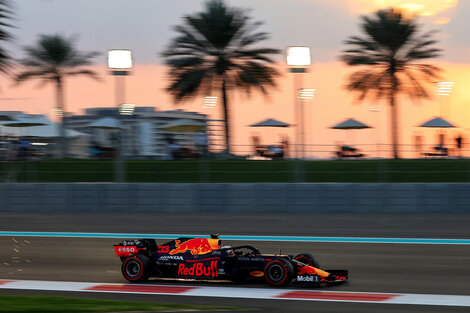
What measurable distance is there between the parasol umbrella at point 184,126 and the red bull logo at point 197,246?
18.9m

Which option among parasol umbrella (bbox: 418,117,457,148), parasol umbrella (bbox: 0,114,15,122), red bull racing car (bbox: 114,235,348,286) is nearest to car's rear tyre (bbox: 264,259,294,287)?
red bull racing car (bbox: 114,235,348,286)

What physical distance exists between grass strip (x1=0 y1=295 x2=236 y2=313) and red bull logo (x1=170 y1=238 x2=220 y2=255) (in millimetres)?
1351

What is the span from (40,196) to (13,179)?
64.1 inches

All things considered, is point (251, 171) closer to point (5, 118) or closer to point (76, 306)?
point (76, 306)

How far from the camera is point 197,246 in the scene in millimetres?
8773

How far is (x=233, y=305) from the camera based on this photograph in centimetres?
761

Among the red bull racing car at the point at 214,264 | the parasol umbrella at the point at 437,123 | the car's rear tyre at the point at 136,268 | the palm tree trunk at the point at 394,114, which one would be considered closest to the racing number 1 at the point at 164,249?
the red bull racing car at the point at 214,264

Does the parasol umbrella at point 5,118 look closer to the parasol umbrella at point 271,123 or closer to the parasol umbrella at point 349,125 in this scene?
the parasol umbrella at point 271,123

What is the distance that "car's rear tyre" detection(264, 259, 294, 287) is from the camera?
830cm

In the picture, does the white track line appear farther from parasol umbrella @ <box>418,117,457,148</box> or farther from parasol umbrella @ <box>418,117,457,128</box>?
parasol umbrella @ <box>418,117,457,128</box>

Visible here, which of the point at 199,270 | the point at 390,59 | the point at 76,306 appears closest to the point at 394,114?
the point at 390,59

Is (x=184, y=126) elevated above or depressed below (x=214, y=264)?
above

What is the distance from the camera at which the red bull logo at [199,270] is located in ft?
28.2

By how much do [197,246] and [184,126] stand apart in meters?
19.5
